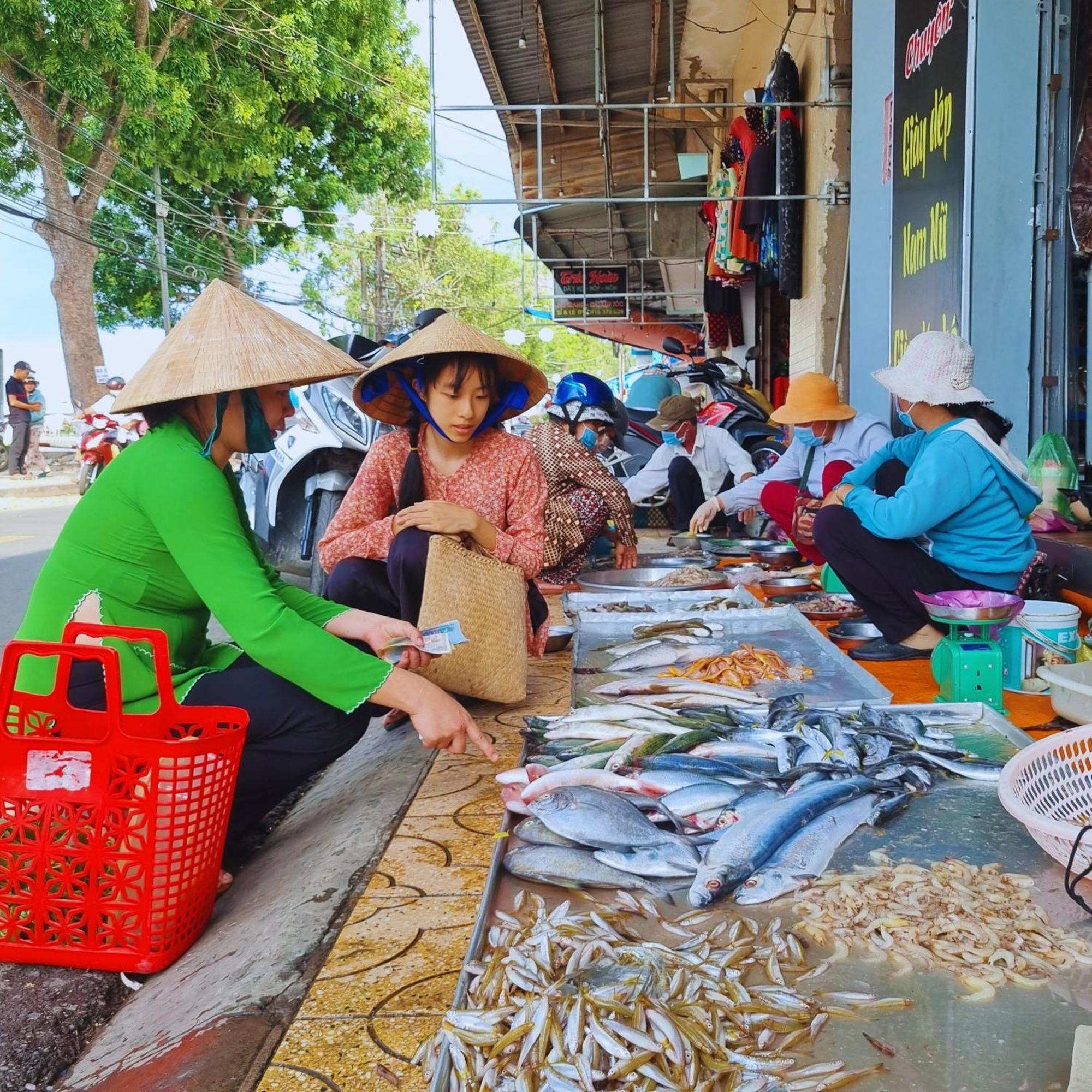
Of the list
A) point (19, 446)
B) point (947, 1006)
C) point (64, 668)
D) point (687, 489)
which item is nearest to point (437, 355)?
point (64, 668)

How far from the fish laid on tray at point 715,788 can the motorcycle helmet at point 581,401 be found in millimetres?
4115

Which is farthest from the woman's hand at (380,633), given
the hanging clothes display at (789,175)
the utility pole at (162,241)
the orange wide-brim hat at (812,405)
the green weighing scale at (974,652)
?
the utility pole at (162,241)

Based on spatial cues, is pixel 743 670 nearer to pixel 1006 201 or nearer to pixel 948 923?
pixel 948 923

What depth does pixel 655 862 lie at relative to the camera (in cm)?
198

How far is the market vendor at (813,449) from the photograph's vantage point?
5828 mm

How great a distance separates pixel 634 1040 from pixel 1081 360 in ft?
15.6

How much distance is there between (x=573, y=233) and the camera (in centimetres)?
1736

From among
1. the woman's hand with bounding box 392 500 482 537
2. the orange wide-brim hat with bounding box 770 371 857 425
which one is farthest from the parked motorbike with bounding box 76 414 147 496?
the woman's hand with bounding box 392 500 482 537

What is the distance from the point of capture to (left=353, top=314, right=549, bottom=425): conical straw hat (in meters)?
3.42

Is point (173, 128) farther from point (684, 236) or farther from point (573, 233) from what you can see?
point (684, 236)

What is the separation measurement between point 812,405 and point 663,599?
5.27 feet

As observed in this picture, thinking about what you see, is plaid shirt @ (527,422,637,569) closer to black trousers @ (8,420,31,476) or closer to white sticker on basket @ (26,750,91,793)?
white sticker on basket @ (26,750,91,793)

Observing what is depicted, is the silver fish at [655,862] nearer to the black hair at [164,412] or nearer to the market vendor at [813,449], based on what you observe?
the black hair at [164,412]

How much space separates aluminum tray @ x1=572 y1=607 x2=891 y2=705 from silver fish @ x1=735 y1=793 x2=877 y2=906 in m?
0.87
